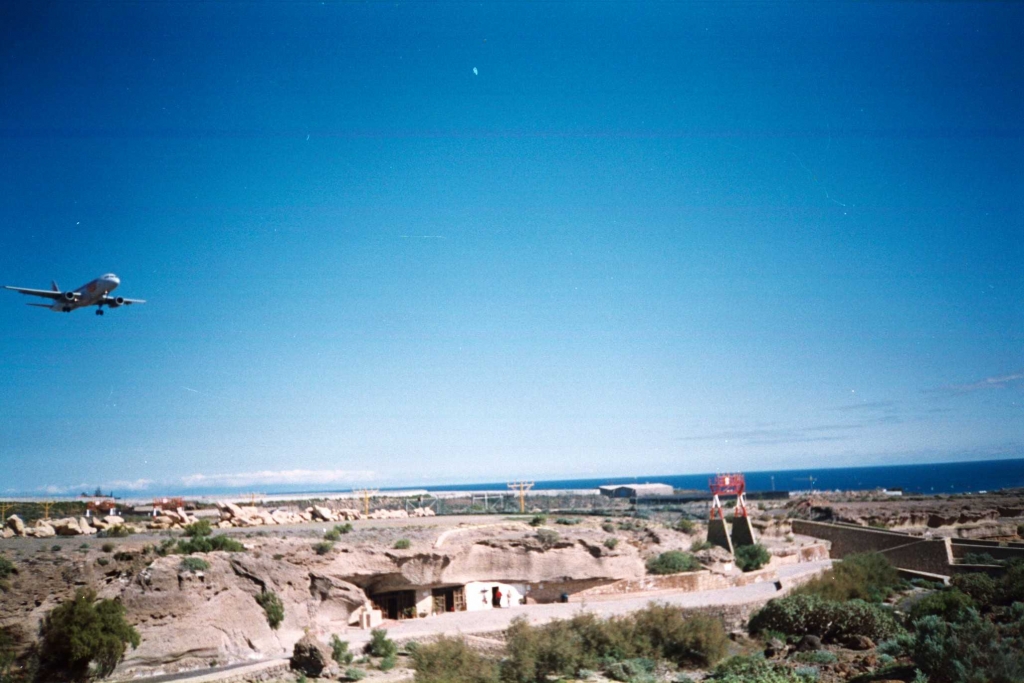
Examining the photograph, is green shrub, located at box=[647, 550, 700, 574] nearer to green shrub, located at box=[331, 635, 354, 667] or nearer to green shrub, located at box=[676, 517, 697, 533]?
green shrub, located at box=[676, 517, 697, 533]

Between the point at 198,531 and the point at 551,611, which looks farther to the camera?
the point at 198,531

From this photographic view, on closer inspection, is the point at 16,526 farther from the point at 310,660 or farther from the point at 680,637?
the point at 680,637

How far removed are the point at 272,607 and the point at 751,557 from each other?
2238cm

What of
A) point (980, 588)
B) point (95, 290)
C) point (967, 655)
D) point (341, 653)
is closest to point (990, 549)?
point (980, 588)

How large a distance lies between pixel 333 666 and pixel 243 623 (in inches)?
157

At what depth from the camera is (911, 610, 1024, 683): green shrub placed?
13883 mm

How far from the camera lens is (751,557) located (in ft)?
110

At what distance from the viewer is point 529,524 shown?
33062mm

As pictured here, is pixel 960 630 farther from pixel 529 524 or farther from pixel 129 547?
pixel 129 547

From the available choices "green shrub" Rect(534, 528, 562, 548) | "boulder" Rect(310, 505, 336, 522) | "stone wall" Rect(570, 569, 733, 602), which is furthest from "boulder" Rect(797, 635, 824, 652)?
"boulder" Rect(310, 505, 336, 522)

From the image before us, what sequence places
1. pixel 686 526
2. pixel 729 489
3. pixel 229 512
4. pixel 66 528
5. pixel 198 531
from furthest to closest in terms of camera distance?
pixel 686 526
pixel 729 489
pixel 229 512
pixel 66 528
pixel 198 531

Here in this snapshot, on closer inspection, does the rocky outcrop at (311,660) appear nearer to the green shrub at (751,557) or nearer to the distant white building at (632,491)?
the green shrub at (751,557)

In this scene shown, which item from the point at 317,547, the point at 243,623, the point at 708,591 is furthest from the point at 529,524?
the point at 243,623

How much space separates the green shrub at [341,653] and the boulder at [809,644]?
1313 centimetres
